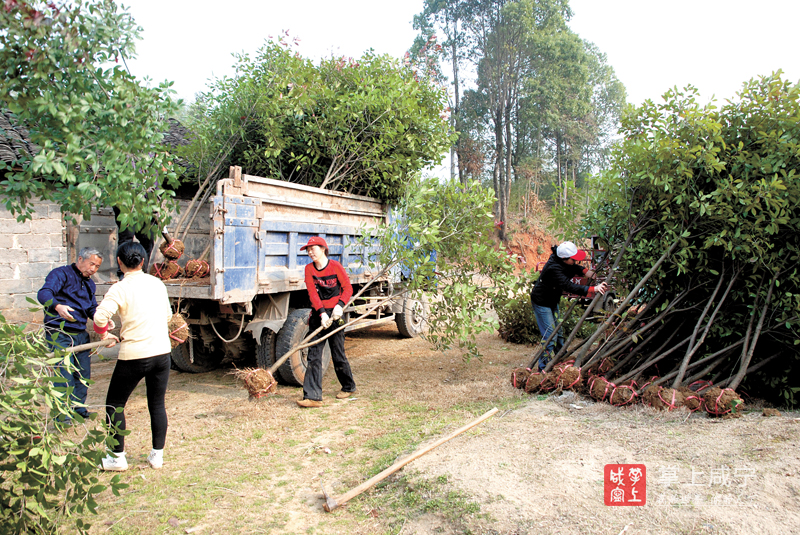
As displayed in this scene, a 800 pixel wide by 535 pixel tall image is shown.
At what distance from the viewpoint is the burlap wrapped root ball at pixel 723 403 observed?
14.2 ft

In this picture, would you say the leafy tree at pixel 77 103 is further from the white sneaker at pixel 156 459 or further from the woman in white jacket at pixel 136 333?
the white sneaker at pixel 156 459

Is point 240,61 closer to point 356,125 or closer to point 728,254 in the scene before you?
point 356,125

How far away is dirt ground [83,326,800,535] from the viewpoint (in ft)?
9.38

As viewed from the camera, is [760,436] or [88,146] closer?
[88,146]

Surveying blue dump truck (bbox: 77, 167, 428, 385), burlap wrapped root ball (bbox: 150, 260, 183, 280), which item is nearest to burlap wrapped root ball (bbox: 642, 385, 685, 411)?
blue dump truck (bbox: 77, 167, 428, 385)

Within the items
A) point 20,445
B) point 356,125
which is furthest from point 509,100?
point 20,445

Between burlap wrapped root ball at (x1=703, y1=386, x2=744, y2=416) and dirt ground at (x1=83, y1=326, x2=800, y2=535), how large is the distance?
0.11 m

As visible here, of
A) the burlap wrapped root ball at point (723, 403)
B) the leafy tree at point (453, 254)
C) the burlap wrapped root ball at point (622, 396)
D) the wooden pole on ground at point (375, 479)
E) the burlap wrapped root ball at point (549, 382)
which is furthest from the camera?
the leafy tree at point (453, 254)

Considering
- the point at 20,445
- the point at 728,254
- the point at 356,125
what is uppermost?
the point at 356,125

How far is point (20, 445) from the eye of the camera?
2.49 meters

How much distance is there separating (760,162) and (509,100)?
65.8ft

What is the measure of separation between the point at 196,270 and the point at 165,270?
0.35 m

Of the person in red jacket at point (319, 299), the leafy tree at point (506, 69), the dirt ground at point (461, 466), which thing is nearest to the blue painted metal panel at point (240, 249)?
the person in red jacket at point (319, 299)

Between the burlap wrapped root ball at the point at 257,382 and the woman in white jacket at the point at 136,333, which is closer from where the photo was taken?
the woman in white jacket at the point at 136,333
